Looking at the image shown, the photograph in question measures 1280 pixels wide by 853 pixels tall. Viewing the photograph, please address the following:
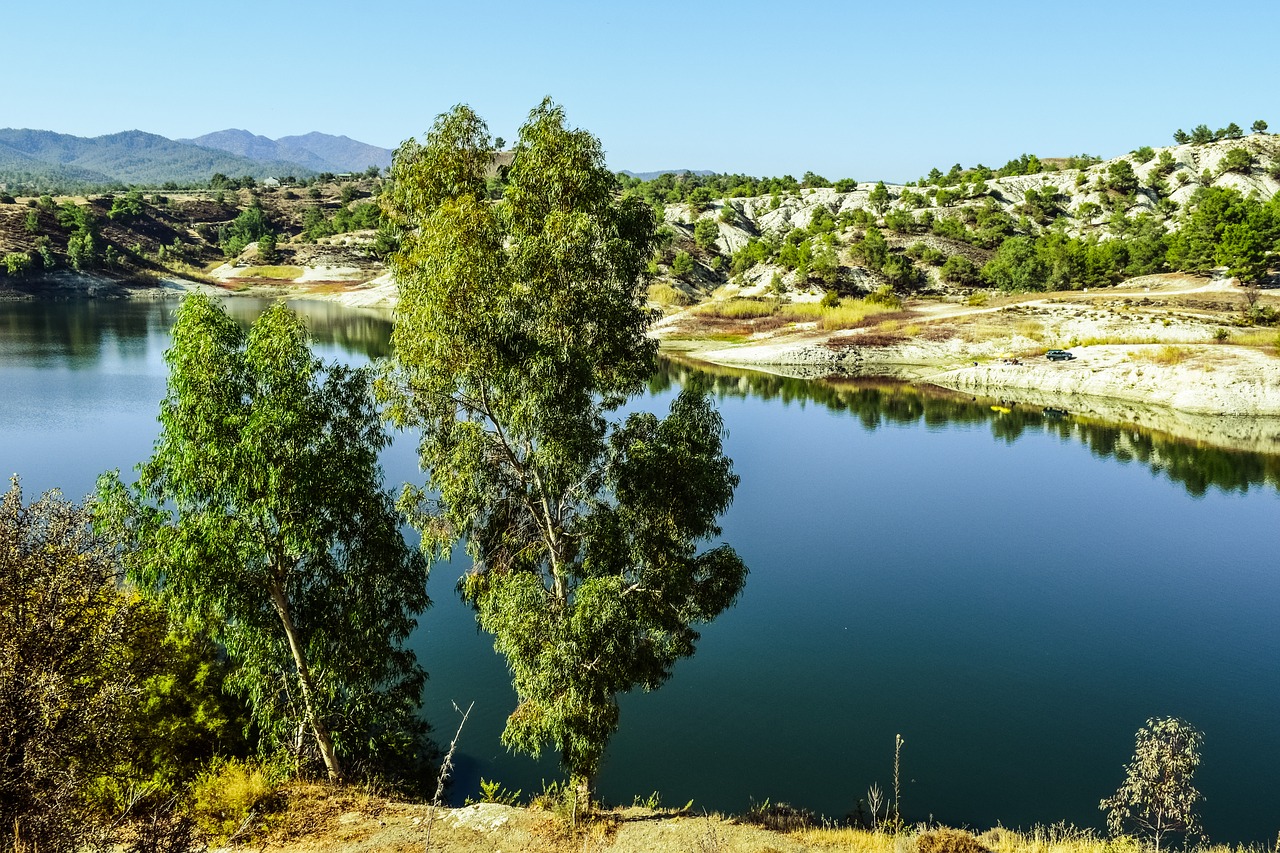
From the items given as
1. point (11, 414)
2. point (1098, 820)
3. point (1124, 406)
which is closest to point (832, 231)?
point (1124, 406)

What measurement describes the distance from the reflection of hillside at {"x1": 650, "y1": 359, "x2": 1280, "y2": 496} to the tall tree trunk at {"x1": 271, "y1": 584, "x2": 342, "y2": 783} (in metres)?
44.1

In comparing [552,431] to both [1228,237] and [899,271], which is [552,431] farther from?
[899,271]

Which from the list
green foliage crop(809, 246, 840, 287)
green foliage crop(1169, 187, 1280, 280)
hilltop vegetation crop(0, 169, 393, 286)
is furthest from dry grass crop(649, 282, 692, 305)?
green foliage crop(1169, 187, 1280, 280)

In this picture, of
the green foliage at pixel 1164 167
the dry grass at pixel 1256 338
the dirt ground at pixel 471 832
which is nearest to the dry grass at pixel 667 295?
the dry grass at pixel 1256 338

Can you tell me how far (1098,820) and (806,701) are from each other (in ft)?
23.8

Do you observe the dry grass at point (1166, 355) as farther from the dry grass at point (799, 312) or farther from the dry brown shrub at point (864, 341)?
the dry grass at point (799, 312)

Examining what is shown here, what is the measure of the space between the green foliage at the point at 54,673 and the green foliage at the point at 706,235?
122m

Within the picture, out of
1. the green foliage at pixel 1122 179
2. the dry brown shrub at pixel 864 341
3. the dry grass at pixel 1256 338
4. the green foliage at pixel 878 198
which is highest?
the green foliage at pixel 1122 179

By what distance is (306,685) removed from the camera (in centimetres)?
1556

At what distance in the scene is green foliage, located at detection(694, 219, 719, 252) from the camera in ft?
422

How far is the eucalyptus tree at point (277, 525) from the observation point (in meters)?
14.0

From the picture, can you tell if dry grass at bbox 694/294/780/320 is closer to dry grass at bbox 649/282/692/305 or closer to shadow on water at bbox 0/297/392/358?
dry grass at bbox 649/282/692/305

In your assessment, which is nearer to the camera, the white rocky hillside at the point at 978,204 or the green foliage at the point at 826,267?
the green foliage at the point at 826,267

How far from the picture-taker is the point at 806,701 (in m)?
22.4
